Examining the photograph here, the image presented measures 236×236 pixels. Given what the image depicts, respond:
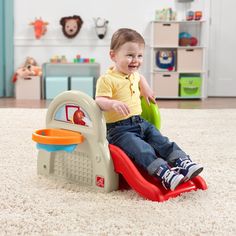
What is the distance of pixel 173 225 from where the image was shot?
1.07 meters

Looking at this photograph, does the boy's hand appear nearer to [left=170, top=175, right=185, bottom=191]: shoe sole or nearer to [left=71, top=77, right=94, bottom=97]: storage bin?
[left=170, top=175, right=185, bottom=191]: shoe sole

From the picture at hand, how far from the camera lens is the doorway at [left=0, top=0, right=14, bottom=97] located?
14.0ft

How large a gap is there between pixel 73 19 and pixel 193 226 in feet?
11.6

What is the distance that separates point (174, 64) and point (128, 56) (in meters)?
2.92

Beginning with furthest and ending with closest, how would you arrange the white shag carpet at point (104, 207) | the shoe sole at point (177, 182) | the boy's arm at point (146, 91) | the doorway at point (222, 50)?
the doorway at point (222, 50), the boy's arm at point (146, 91), the shoe sole at point (177, 182), the white shag carpet at point (104, 207)

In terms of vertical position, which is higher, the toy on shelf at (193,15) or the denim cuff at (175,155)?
the toy on shelf at (193,15)

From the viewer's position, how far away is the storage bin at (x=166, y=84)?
4.23 m

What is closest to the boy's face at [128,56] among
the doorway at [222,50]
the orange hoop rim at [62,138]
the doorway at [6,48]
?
the orange hoop rim at [62,138]

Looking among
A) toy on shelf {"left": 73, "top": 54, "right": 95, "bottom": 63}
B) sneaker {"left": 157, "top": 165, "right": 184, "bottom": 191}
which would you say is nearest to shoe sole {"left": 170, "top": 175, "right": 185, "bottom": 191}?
sneaker {"left": 157, "top": 165, "right": 184, "bottom": 191}

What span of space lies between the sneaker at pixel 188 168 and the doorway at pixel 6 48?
330 cm

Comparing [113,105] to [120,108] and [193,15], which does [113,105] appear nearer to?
[120,108]

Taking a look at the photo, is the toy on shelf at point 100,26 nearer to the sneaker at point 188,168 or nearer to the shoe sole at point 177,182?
the sneaker at point 188,168

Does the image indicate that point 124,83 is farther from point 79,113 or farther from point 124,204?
point 124,204

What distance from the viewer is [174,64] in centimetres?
429
